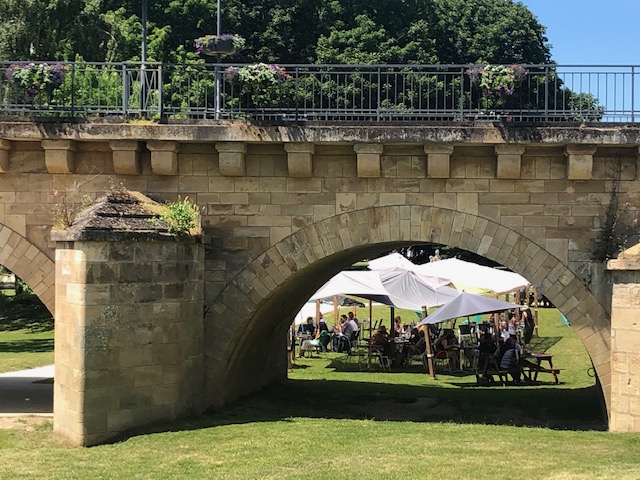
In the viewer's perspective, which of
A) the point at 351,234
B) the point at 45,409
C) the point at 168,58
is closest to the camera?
the point at 351,234

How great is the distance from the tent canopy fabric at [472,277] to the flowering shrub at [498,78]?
1228cm

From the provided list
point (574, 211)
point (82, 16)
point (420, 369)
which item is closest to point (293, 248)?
point (574, 211)

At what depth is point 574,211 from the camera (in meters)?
12.0

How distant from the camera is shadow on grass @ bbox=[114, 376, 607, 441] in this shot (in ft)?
42.1

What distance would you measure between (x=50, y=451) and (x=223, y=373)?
3.15 meters

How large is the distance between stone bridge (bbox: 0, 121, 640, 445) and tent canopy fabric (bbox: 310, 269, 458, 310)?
862cm

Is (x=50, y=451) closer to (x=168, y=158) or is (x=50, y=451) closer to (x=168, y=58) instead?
(x=168, y=158)

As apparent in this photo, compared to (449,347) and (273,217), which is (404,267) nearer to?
(449,347)

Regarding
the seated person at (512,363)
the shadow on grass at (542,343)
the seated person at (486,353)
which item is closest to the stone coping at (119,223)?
the seated person at (486,353)

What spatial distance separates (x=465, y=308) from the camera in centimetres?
2094

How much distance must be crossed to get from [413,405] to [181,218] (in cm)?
582

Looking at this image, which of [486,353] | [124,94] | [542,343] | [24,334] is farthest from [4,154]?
[24,334]

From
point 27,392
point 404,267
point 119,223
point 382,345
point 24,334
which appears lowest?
point 24,334

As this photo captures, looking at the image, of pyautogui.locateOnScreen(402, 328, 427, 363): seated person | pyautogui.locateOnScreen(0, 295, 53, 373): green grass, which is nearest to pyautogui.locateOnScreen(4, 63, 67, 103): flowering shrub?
pyautogui.locateOnScreen(0, 295, 53, 373): green grass
